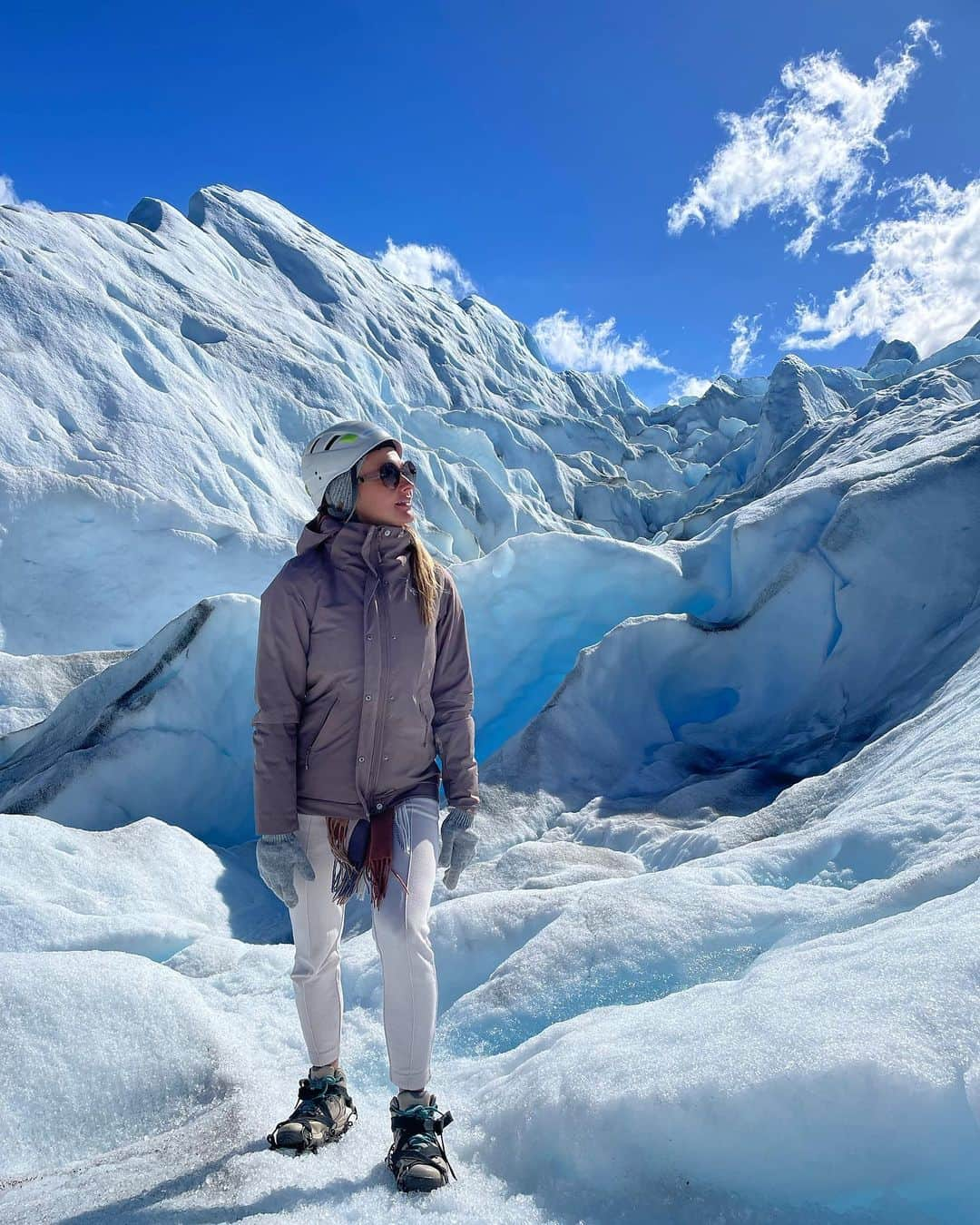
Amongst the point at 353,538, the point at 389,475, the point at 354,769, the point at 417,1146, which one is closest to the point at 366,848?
the point at 354,769

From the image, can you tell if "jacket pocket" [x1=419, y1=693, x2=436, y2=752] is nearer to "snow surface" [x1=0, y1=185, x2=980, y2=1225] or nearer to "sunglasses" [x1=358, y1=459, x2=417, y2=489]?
"sunglasses" [x1=358, y1=459, x2=417, y2=489]

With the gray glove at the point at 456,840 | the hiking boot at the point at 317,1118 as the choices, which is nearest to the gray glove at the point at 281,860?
the gray glove at the point at 456,840

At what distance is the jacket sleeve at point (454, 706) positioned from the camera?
2141mm

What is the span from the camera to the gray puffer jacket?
6.44 feet

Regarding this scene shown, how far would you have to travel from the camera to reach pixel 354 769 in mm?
1985

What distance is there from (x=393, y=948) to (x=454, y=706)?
1.98 feet

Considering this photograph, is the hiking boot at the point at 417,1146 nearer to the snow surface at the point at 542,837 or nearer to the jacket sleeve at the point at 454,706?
the snow surface at the point at 542,837

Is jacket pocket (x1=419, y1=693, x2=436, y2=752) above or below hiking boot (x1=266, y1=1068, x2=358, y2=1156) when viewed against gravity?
above

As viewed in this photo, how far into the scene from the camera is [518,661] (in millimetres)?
9250

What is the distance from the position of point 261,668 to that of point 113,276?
62.8 ft

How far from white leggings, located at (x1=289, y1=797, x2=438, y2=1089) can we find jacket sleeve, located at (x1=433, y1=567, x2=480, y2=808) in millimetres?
88

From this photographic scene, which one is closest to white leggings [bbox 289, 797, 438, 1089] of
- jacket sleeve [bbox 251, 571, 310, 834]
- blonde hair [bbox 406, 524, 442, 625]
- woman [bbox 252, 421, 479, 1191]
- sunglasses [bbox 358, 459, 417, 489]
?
woman [bbox 252, 421, 479, 1191]

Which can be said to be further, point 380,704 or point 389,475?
point 389,475

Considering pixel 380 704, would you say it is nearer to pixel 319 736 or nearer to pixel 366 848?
pixel 319 736
